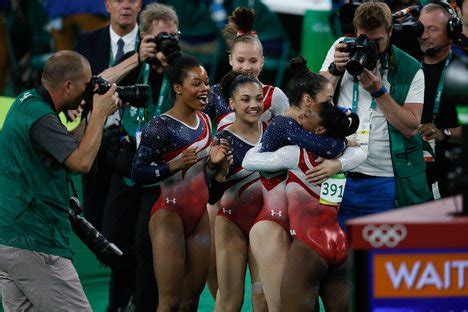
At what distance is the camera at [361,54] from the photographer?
7.25 m

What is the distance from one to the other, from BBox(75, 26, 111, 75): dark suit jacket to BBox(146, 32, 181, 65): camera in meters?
0.78

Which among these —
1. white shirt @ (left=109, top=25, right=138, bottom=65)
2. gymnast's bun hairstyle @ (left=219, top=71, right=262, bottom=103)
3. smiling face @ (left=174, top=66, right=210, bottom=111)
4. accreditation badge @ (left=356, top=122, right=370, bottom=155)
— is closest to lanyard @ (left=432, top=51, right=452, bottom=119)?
accreditation badge @ (left=356, top=122, right=370, bottom=155)

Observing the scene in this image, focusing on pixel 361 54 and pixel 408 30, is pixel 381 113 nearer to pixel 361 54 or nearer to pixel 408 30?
pixel 361 54

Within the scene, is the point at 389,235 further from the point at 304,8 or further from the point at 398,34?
the point at 304,8

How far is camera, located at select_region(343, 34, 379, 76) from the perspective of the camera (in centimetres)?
725

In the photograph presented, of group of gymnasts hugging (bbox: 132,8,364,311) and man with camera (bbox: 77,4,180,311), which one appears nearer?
group of gymnasts hugging (bbox: 132,8,364,311)

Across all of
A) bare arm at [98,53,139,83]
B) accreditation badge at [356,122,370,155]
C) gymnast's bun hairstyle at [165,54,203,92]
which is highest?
gymnast's bun hairstyle at [165,54,203,92]

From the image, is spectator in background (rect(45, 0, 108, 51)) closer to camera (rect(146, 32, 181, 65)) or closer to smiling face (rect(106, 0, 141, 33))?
smiling face (rect(106, 0, 141, 33))

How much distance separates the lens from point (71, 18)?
1490 cm

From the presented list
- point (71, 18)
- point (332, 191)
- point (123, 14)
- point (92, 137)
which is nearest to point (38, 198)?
point (92, 137)

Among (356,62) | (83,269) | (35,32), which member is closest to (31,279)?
(356,62)

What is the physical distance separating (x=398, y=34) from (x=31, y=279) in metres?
3.16

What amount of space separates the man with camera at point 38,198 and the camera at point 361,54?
1533 millimetres

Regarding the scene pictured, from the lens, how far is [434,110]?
8234 millimetres
